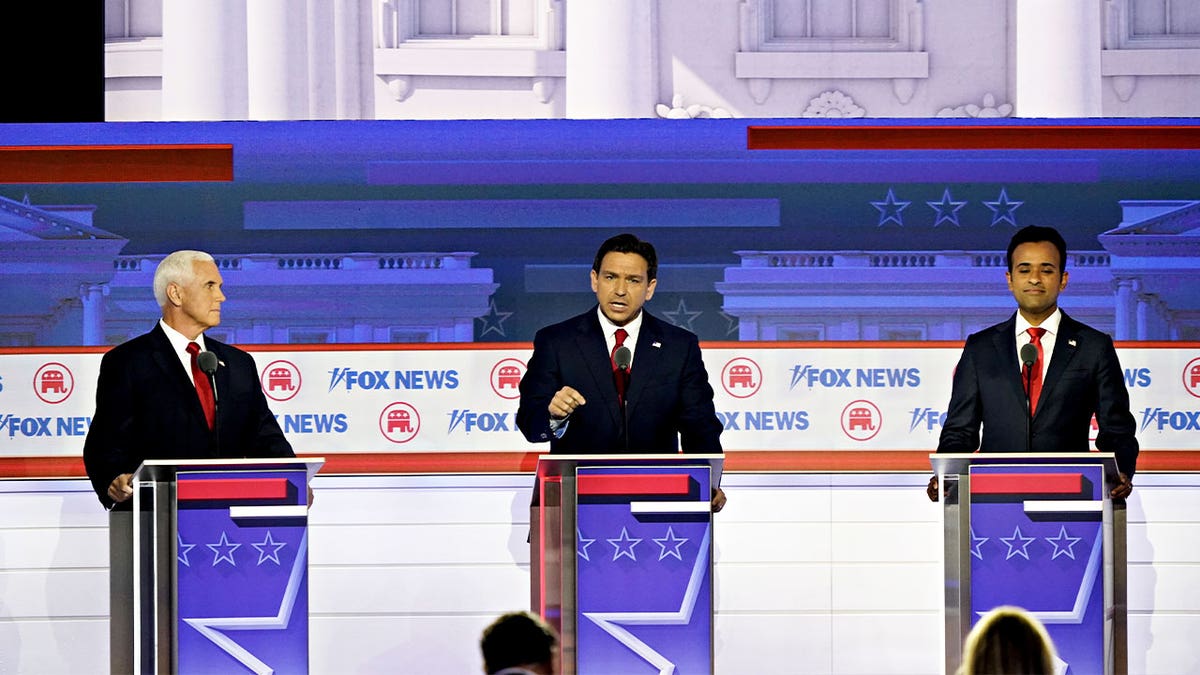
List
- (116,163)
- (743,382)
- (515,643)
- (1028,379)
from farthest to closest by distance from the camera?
(743,382)
(116,163)
(1028,379)
(515,643)

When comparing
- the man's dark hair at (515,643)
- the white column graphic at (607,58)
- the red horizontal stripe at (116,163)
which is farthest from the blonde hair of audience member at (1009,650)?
the white column graphic at (607,58)

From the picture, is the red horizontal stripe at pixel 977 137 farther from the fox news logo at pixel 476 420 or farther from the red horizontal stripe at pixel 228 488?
the red horizontal stripe at pixel 228 488

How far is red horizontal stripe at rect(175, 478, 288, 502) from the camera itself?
4.04 metres

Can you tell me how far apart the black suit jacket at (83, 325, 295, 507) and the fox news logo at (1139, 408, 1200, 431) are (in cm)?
372

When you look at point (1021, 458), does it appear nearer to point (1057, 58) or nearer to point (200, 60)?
point (1057, 58)

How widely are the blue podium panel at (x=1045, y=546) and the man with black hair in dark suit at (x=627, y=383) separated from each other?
1011 millimetres

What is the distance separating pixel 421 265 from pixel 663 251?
1043mm

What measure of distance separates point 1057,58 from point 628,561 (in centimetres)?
569

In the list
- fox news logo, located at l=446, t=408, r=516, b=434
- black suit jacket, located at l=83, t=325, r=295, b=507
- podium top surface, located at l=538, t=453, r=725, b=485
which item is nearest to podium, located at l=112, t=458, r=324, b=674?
black suit jacket, located at l=83, t=325, r=295, b=507

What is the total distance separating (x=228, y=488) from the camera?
4039 mm

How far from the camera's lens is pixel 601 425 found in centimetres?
484

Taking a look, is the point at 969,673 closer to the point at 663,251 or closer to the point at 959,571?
the point at 959,571

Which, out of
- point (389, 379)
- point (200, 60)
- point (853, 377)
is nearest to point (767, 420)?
point (853, 377)

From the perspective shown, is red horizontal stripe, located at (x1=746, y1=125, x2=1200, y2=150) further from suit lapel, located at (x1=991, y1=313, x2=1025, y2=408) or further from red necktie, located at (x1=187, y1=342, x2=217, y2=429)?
red necktie, located at (x1=187, y1=342, x2=217, y2=429)
